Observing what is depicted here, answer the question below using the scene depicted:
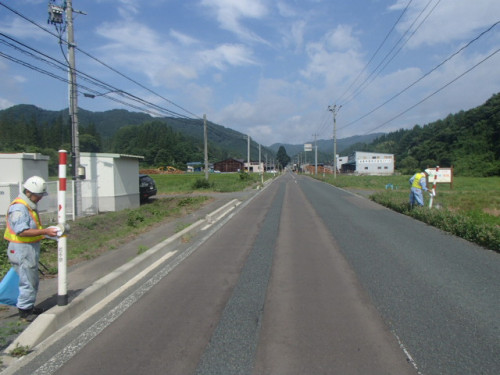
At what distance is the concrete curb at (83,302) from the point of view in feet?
12.3

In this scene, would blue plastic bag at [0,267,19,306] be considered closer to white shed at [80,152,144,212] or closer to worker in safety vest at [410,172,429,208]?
white shed at [80,152,144,212]

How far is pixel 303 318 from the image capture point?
427 centimetres

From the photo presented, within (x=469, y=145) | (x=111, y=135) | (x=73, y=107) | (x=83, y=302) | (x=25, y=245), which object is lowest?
(x=83, y=302)

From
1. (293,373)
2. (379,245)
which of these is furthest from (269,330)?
(379,245)

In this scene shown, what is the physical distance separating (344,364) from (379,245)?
555 cm

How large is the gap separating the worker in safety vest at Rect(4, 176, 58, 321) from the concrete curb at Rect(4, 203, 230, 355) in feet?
0.96

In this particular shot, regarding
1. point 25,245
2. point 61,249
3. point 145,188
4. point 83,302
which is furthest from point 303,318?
point 145,188

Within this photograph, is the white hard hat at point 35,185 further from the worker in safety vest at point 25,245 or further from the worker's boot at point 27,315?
the worker's boot at point 27,315

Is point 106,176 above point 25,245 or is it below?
above

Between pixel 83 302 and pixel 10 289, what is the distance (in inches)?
32.3

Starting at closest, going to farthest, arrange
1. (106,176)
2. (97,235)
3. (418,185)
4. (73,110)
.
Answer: (97,235), (73,110), (418,185), (106,176)

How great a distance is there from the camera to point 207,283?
224 inches

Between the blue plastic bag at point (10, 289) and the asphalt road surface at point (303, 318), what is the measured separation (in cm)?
87

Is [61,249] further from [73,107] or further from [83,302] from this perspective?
[73,107]
